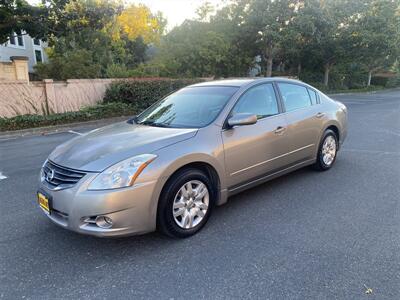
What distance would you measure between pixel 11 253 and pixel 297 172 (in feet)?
13.1

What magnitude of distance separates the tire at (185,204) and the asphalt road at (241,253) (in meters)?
0.14

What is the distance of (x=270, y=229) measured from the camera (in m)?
3.33

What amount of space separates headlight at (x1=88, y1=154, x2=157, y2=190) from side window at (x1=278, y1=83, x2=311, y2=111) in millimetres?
2318

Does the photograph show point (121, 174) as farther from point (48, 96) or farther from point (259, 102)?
point (48, 96)

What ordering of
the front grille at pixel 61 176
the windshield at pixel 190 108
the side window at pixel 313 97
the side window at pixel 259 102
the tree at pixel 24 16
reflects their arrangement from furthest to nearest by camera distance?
1. the tree at pixel 24 16
2. the side window at pixel 313 97
3. the side window at pixel 259 102
4. the windshield at pixel 190 108
5. the front grille at pixel 61 176

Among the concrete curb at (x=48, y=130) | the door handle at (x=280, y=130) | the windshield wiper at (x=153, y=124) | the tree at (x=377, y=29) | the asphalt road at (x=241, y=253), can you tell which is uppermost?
the tree at (x=377, y=29)

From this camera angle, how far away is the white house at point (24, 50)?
26453 mm

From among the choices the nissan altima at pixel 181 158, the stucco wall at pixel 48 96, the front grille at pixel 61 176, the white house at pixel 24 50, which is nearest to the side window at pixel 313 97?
the nissan altima at pixel 181 158

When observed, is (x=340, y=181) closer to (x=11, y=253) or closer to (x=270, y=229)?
(x=270, y=229)

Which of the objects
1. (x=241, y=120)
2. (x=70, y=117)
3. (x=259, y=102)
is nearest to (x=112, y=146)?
(x=241, y=120)

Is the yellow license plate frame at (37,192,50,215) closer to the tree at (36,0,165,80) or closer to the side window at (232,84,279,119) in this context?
the side window at (232,84,279,119)

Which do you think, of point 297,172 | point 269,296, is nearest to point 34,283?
point 269,296

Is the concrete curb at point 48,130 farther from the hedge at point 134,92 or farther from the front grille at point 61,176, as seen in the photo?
the front grille at point 61,176

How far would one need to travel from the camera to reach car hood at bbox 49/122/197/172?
2861mm
